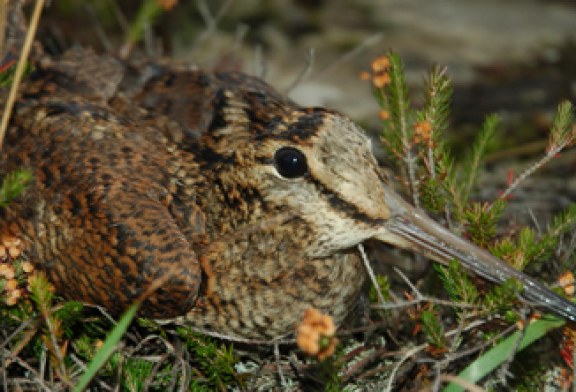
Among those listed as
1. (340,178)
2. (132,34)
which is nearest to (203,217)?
(340,178)

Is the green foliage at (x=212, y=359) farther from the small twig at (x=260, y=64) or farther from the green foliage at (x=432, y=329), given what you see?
the small twig at (x=260, y=64)

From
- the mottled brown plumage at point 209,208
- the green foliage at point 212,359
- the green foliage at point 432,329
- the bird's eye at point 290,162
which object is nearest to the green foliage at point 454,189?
the green foliage at point 432,329

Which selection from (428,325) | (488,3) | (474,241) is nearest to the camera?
(428,325)

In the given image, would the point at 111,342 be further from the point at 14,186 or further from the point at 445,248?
the point at 445,248

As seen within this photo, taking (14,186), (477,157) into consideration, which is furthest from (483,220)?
(14,186)

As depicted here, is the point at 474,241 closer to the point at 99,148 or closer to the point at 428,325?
the point at 428,325

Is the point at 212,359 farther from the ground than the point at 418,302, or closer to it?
closer to it
